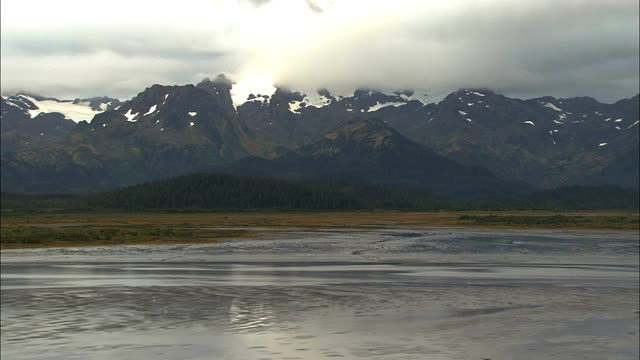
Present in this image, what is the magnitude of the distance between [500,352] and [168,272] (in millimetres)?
40989

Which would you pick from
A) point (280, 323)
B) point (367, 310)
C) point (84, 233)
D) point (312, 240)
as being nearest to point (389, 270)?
point (367, 310)

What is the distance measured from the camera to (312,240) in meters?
126

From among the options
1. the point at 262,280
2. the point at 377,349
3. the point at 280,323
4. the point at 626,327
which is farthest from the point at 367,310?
the point at 262,280

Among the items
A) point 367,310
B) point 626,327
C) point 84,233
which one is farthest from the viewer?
point 84,233

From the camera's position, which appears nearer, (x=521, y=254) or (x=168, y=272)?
(x=168, y=272)

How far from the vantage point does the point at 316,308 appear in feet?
149

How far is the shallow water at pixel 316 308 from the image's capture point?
111ft

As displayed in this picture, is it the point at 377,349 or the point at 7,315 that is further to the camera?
the point at 7,315

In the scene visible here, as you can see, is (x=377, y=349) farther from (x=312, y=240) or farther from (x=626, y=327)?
(x=312, y=240)

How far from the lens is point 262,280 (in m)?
61.5

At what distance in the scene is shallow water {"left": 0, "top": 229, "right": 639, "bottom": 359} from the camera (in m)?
33.7

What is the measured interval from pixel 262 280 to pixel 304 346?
27856 mm

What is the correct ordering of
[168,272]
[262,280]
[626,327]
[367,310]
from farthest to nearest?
[168,272], [262,280], [367,310], [626,327]

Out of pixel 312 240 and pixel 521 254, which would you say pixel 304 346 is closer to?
pixel 521 254
